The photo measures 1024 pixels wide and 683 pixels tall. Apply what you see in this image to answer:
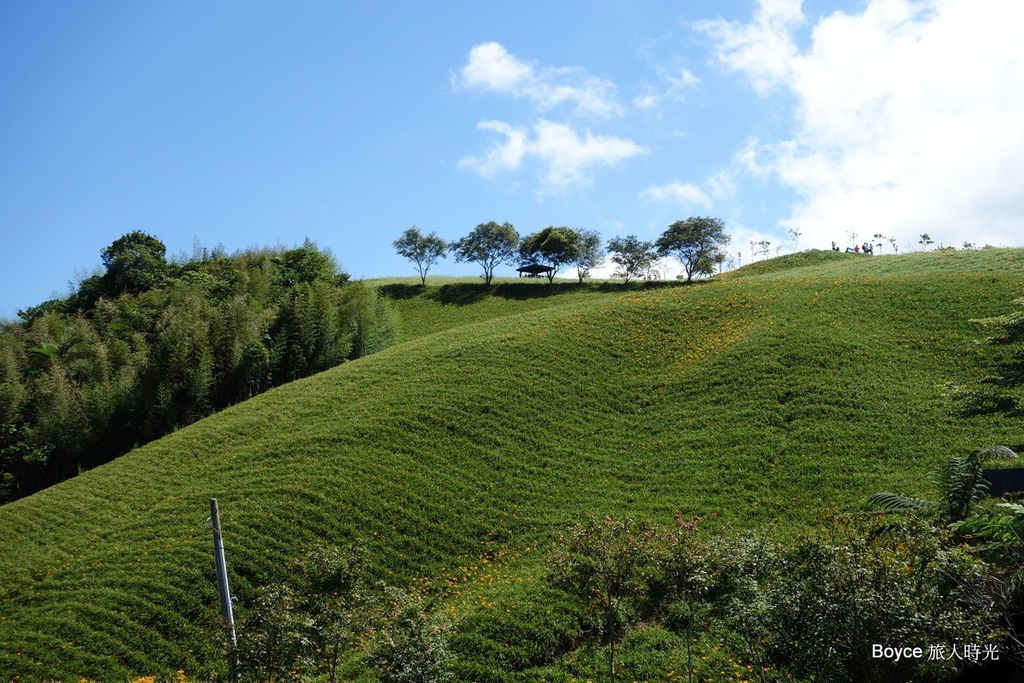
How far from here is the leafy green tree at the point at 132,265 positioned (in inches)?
2697

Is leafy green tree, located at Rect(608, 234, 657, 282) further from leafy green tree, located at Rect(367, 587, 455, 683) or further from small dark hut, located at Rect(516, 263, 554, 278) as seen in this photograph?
leafy green tree, located at Rect(367, 587, 455, 683)

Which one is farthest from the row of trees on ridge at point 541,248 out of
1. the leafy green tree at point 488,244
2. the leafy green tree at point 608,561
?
the leafy green tree at point 608,561

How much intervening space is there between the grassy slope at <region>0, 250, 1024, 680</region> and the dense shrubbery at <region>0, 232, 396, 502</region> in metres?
A: 5.99

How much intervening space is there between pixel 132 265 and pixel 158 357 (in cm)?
3638

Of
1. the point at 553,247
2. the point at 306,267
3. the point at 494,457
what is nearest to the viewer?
the point at 494,457

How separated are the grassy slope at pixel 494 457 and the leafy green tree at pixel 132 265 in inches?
1501

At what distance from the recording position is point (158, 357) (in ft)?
138

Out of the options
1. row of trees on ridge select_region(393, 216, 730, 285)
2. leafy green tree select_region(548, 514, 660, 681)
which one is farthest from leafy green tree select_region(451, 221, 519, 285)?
leafy green tree select_region(548, 514, 660, 681)

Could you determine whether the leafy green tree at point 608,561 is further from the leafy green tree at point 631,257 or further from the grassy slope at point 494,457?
the leafy green tree at point 631,257

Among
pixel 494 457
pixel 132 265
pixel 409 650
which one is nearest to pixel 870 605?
pixel 409 650

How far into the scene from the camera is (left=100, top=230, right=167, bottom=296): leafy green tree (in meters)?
68.5

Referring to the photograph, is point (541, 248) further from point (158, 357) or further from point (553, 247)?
point (158, 357)

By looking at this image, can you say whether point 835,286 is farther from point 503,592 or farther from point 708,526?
point 503,592

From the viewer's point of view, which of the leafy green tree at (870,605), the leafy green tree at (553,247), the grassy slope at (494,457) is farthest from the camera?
the leafy green tree at (553,247)
